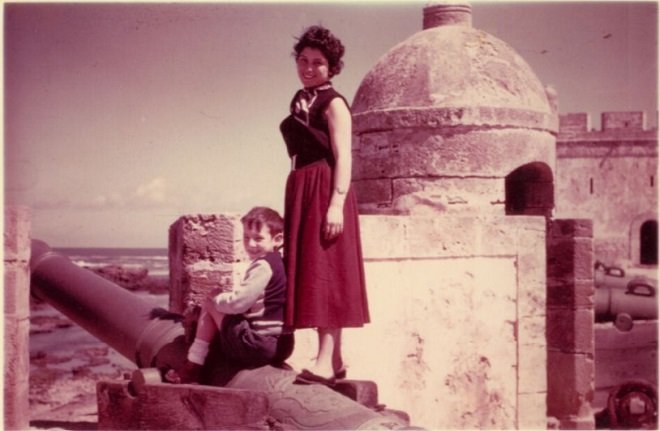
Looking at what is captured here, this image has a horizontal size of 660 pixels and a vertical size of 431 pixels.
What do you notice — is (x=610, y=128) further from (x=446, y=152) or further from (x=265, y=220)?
(x=265, y=220)

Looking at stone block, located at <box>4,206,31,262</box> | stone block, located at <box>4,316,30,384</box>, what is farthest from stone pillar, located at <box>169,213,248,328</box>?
stone block, located at <box>4,316,30,384</box>

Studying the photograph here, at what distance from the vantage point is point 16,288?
5969 mm

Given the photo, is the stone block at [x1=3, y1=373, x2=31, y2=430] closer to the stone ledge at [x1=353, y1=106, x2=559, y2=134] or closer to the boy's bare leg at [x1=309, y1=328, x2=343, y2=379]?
the boy's bare leg at [x1=309, y1=328, x2=343, y2=379]

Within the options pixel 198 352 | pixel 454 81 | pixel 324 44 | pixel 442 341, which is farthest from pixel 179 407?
pixel 454 81

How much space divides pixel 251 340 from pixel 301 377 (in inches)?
11.4

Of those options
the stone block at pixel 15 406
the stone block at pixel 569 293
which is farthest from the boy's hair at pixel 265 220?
the stone block at pixel 569 293

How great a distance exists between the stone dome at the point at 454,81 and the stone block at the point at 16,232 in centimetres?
→ 360

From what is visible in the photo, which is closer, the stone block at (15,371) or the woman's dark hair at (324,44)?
the woman's dark hair at (324,44)

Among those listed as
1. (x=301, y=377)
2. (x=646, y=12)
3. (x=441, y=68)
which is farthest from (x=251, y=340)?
(x=441, y=68)

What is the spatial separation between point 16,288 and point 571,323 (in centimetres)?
531

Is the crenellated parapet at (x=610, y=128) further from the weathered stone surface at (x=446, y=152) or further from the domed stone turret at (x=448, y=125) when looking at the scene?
the weathered stone surface at (x=446, y=152)

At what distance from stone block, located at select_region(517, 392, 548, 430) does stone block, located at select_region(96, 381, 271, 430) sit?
432 cm

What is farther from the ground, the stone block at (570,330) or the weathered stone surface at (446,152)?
the weathered stone surface at (446,152)

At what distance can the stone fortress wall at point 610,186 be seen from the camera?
26.9m
